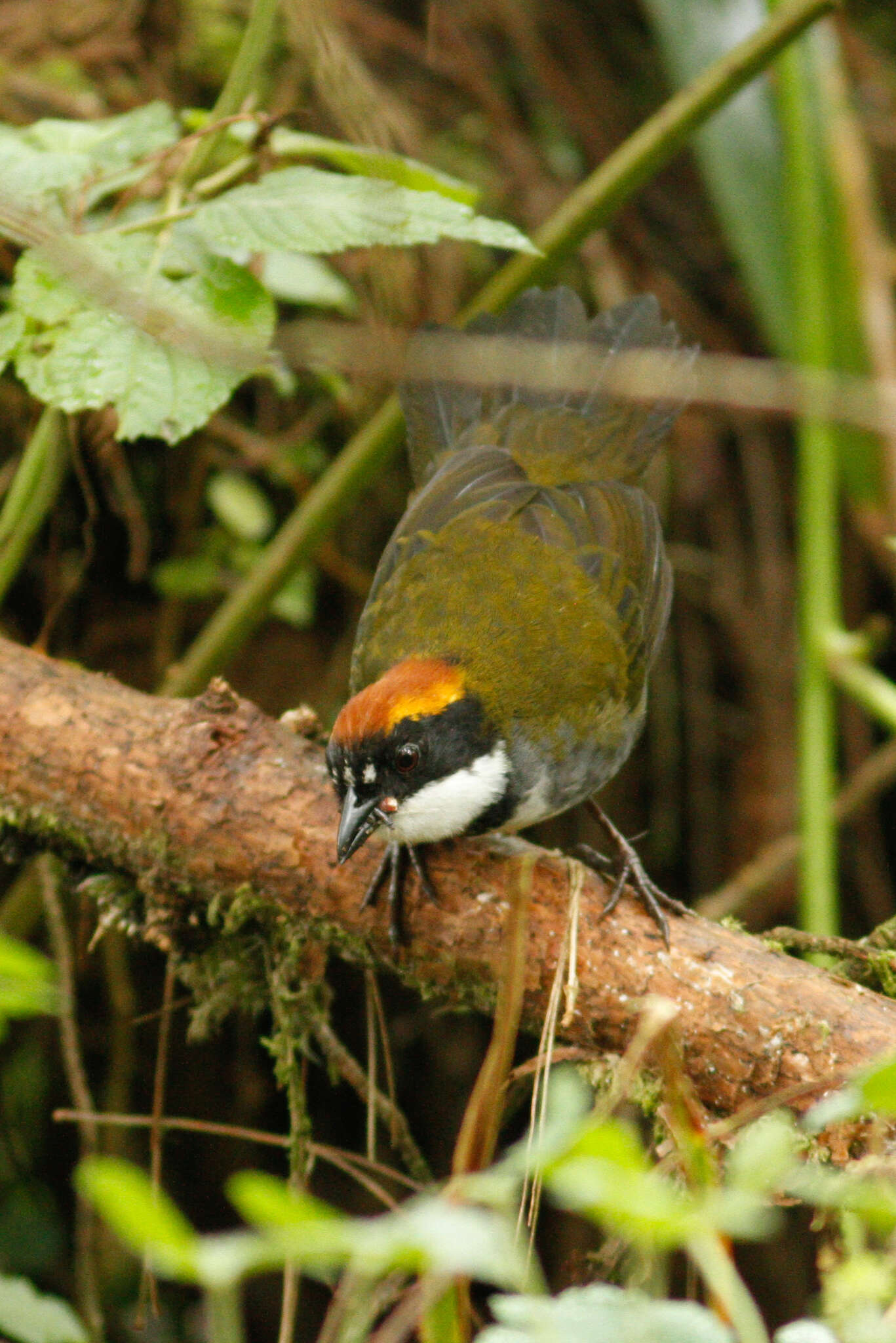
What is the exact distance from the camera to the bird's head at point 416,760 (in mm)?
2170

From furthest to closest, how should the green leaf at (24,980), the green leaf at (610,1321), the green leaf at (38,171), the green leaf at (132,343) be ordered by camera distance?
the green leaf at (38,171) < the green leaf at (132,343) < the green leaf at (610,1321) < the green leaf at (24,980)

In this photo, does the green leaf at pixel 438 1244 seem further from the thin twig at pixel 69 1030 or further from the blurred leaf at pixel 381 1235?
the thin twig at pixel 69 1030

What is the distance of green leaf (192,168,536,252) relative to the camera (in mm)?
2121

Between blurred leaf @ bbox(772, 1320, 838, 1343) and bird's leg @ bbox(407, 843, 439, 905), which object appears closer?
blurred leaf @ bbox(772, 1320, 838, 1343)

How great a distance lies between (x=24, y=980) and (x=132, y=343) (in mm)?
1559

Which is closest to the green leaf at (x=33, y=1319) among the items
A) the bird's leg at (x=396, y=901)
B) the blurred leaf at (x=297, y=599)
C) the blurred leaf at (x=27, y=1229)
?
the bird's leg at (x=396, y=901)

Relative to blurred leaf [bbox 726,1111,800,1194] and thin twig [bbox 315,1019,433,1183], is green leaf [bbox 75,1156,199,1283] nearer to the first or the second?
blurred leaf [bbox 726,1111,800,1194]

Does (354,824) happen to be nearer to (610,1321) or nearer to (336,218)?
(336,218)

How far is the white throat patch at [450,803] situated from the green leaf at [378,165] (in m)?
1.09

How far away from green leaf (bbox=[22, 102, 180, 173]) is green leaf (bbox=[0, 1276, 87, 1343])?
2029 mm

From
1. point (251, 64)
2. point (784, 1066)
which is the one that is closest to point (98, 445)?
point (251, 64)

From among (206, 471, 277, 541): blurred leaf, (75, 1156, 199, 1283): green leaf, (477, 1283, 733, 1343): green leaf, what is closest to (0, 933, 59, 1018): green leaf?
(75, 1156, 199, 1283): green leaf

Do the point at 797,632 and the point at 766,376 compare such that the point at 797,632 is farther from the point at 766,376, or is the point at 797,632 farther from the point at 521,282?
the point at 766,376

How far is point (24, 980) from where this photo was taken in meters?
0.82
